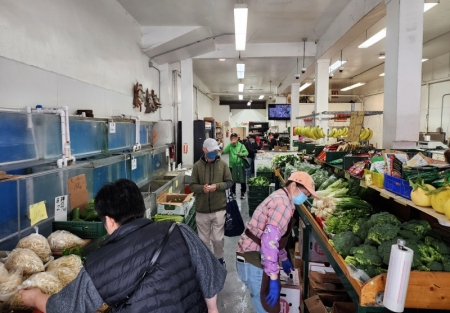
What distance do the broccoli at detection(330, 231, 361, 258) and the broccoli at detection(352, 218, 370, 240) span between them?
0.07 metres

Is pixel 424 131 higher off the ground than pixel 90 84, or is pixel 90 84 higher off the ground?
pixel 90 84

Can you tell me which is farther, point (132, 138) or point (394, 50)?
point (132, 138)

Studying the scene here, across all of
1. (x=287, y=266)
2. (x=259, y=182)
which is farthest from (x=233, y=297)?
(x=259, y=182)

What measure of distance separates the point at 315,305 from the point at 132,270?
220 centimetres

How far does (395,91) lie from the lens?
3.86m

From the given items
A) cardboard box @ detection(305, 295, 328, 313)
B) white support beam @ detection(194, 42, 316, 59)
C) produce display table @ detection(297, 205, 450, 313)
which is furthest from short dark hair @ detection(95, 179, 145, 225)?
white support beam @ detection(194, 42, 316, 59)

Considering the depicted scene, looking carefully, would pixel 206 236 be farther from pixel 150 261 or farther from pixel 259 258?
pixel 150 261

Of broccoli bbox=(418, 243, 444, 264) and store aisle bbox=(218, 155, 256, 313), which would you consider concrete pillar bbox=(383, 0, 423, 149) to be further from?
store aisle bbox=(218, 155, 256, 313)

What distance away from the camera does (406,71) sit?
378cm

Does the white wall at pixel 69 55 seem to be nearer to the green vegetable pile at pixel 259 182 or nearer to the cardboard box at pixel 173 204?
the cardboard box at pixel 173 204

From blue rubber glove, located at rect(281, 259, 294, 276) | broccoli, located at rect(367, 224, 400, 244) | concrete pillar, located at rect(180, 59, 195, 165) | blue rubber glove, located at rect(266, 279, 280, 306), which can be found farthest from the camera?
concrete pillar, located at rect(180, 59, 195, 165)

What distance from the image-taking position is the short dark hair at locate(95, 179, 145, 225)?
5.37 ft

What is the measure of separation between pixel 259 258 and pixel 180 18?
5.06m

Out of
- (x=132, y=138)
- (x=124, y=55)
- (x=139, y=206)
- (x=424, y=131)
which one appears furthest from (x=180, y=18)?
(x=424, y=131)
